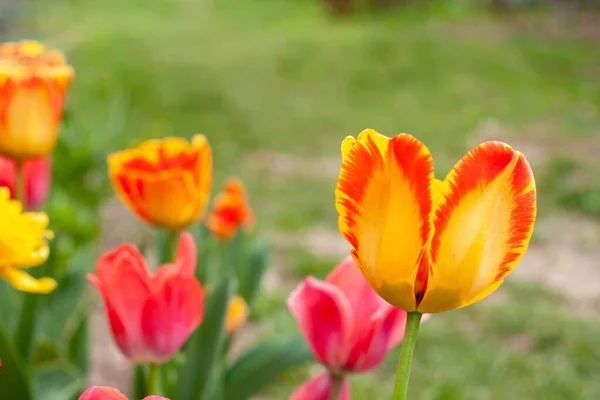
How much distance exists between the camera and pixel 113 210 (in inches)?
122

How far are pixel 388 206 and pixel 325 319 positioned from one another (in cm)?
20

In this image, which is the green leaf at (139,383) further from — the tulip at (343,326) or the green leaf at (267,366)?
the tulip at (343,326)

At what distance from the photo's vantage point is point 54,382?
78 cm

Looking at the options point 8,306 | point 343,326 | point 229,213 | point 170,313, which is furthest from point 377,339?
point 229,213

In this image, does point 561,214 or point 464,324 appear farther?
point 561,214

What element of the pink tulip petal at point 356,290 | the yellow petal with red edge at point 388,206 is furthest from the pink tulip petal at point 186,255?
the yellow petal with red edge at point 388,206

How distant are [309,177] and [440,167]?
0.61 metres

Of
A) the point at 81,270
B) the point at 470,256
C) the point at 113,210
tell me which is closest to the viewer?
the point at 470,256

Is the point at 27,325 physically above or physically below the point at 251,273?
above

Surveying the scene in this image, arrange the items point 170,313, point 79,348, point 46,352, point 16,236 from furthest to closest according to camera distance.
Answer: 1. point 79,348
2. point 46,352
3. point 170,313
4. point 16,236

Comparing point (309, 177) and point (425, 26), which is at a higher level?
point (425, 26)

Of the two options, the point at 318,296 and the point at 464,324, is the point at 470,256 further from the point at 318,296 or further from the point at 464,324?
the point at 464,324

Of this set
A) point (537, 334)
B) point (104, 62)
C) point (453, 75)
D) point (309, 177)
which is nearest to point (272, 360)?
point (537, 334)

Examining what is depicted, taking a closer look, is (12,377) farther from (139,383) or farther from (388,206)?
(388,206)
